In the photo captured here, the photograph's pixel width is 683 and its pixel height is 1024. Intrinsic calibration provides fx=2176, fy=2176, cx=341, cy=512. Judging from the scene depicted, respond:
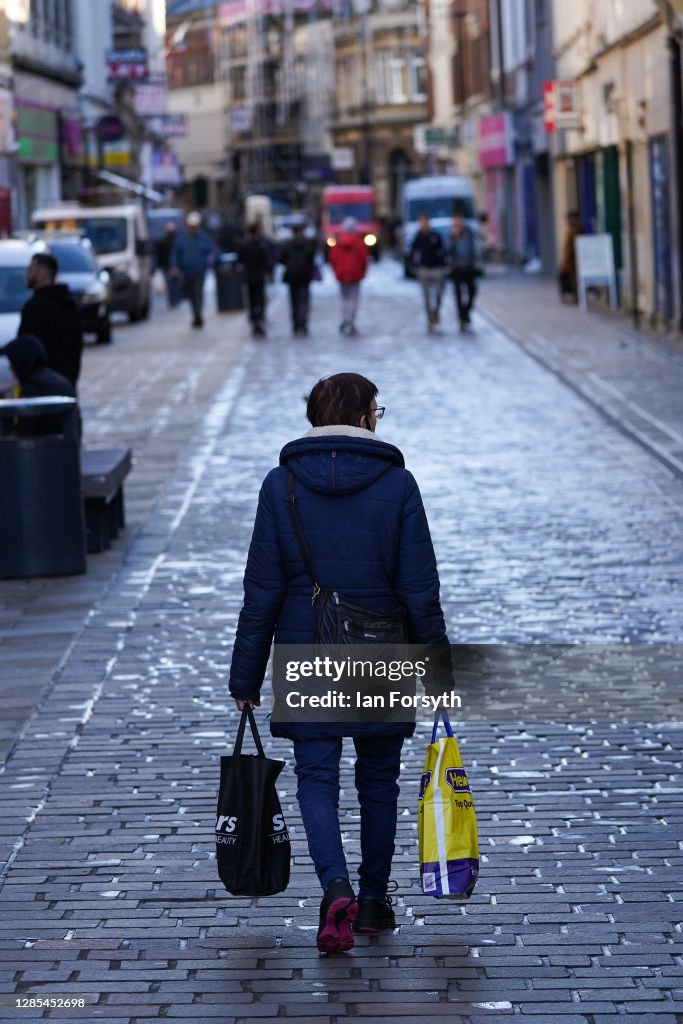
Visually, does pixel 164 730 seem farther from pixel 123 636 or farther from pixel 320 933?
pixel 320 933

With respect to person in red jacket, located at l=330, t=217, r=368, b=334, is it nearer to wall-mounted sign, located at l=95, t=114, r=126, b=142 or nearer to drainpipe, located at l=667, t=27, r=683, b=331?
drainpipe, located at l=667, t=27, r=683, b=331

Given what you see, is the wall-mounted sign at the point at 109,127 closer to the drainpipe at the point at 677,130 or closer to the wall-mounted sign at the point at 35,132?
the wall-mounted sign at the point at 35,132

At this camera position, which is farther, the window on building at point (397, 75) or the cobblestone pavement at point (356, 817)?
the window on building at point (397, 75)

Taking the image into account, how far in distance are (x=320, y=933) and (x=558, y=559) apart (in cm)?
643

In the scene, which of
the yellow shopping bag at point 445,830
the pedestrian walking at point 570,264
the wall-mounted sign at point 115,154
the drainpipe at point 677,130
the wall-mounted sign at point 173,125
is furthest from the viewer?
the wall-mounted sign at point 173,125

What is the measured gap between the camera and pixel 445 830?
5.27 metres

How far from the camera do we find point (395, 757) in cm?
553

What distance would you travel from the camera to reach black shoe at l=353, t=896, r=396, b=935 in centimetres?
555

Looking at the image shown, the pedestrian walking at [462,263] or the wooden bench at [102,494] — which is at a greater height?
the pedestrian walking at [462,263]

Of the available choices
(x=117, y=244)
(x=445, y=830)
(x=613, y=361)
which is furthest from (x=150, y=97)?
(x=445, y=830)

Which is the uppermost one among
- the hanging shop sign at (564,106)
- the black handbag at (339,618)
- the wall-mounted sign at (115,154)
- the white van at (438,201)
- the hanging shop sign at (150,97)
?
the hanging shop sign at (150,97)

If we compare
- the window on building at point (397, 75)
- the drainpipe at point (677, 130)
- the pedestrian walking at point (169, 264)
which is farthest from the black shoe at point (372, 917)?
the window on building at point (397, 75)

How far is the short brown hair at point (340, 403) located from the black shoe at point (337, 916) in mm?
1133

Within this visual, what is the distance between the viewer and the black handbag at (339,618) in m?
5.36
